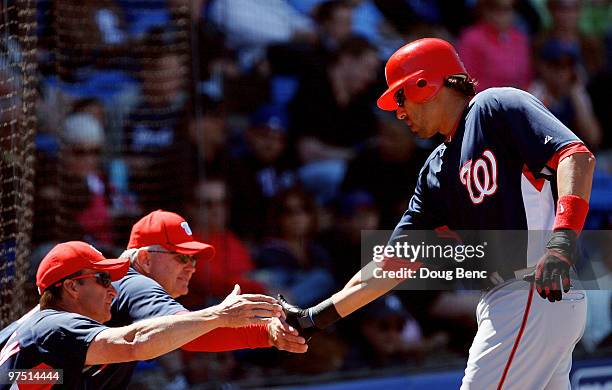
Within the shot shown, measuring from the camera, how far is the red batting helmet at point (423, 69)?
13.3 ft

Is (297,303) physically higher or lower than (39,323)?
lower

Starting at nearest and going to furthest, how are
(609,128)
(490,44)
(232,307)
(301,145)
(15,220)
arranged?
1. (232,307)
2. (15,220)
3. (301,145)
4. (490,44)
5. (609,128)

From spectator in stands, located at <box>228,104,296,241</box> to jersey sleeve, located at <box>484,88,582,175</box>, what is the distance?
3.40 m

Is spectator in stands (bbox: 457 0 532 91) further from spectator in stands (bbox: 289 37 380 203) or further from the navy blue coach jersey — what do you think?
the navy blue coach jersey

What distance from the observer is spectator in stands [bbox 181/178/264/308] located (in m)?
6.63

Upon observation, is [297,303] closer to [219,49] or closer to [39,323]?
[219,49]

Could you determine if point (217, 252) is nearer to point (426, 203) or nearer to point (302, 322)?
point (302, 322)

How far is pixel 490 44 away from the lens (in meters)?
8.07

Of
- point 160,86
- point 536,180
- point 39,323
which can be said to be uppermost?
point 160,86

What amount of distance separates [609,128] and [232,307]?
19.0ft

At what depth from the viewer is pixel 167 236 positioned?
4586 mm

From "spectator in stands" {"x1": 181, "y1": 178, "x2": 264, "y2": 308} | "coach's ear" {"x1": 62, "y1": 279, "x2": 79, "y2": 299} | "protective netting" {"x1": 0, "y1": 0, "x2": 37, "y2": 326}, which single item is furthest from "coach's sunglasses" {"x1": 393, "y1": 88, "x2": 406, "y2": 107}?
"spectator in stands" {"x1": 181, "y1": 178, "x2": 264, "y2": 308}

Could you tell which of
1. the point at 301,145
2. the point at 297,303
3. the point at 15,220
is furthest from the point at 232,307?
the point at 301,145

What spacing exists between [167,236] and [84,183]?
2.28 metres
